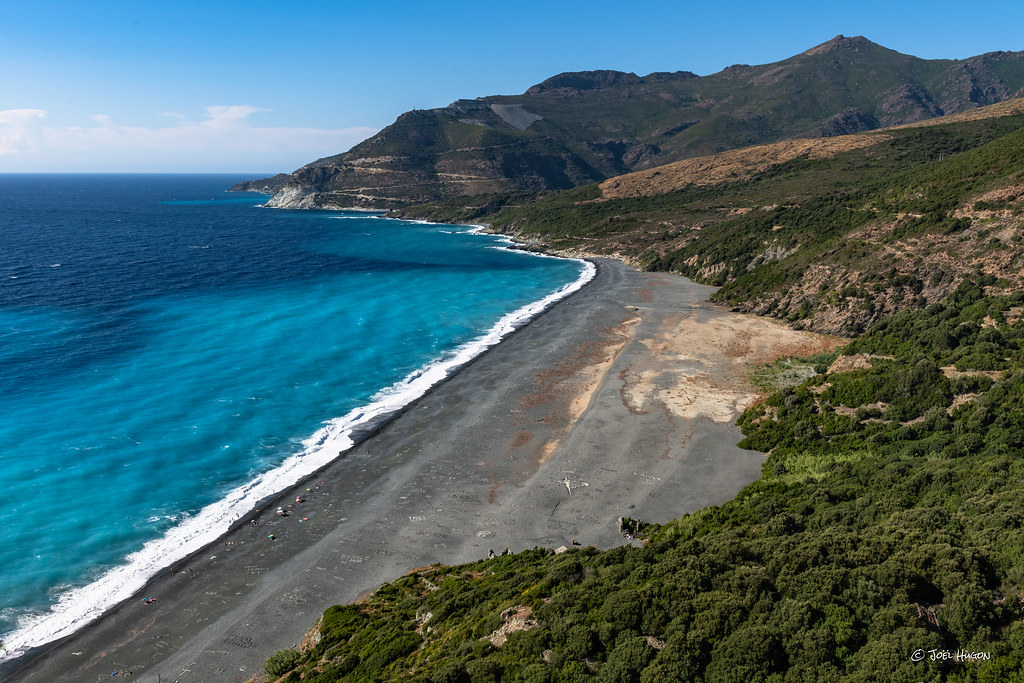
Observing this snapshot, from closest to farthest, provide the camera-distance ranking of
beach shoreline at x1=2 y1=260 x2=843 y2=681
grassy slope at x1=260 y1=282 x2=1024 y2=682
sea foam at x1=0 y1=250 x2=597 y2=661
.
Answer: grassy slope at x1=260 y1=282 x2=1024 y2=682 < beach shoreline at x1=2 y1=260 x2=843 y2=681 < sea foam at x1=0 y1=250 x2=597 y2=661

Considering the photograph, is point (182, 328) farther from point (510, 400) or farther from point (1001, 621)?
point (1001, 621)

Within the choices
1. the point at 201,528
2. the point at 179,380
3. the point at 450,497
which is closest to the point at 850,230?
the point at 450,497

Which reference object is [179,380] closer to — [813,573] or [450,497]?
[450,497]

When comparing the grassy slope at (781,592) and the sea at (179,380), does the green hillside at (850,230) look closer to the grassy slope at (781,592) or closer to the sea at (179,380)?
the sea at (179,380)

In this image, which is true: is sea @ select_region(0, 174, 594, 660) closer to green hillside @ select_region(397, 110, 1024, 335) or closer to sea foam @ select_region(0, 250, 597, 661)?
sea foam @ select_region(0, 250, 597, 661)

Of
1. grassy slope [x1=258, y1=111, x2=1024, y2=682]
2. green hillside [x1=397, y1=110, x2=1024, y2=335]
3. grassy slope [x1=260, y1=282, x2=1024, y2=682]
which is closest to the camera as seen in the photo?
grassy slope [x1=260, y1=282, x2=1024, y2=682]

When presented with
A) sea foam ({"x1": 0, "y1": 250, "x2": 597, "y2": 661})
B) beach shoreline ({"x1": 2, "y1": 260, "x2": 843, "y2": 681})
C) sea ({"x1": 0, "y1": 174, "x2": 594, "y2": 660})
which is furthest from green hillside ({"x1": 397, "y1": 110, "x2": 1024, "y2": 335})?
sea foam ({"x1": 0, "y1": 250, "x2": 597, "y2": 661})
